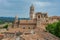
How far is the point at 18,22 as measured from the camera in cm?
6581

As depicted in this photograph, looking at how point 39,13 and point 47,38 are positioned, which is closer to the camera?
point 47,38

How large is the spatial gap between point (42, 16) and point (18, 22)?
30.0 ft

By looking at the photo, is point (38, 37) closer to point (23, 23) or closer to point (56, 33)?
point (56, 33)

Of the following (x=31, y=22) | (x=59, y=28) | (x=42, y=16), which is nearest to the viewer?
(x=59, y=28)

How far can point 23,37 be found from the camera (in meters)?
29.8

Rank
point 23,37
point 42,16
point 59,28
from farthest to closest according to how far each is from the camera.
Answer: point 42,16
point 59,28
point 23,37

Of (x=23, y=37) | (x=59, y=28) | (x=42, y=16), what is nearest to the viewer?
(x=23, y=37)

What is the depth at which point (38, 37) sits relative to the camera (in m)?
31.0

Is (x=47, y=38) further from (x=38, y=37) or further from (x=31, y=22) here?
(x=31, y=22)

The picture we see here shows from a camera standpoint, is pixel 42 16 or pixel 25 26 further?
pixel 42 16

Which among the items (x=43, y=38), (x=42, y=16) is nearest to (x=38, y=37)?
(x=43, y=38)

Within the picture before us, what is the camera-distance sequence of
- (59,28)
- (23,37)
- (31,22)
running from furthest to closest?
(31,22) → (59,28) → (23,37)

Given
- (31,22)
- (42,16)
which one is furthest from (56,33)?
(42,16)

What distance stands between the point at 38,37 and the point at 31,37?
0.85m
